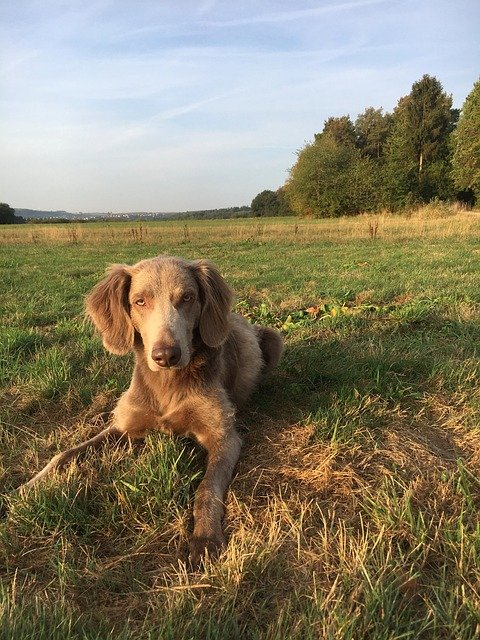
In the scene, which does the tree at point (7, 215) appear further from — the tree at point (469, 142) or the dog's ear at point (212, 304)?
the dog's ear at point (212, 304)

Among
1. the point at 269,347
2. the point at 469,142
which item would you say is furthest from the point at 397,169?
the point at 269,347

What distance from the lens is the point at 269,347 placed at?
4.19 metres

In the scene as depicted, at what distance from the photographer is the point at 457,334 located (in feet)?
16.4

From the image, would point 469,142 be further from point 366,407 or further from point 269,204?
point 269,204

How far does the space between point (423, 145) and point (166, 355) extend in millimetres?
55053

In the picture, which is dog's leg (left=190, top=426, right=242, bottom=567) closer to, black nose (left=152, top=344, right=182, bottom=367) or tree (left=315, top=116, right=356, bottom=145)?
black nose (left=152, top=344, right=182, bottom=367)

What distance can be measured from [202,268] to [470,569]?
7.80ft

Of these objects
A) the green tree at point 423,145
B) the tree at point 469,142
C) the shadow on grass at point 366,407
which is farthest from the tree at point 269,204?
the shadow on grass at point 366,407

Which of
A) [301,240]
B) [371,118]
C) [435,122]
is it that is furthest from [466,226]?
[371,118]

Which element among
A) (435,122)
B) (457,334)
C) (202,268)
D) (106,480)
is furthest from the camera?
(435,122)

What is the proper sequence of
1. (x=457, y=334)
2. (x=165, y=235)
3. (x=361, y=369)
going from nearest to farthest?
1. (x=361, y=369)
2. (x=457, y=334)
3. (x=165, y=235)

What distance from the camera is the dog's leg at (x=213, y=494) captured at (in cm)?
209

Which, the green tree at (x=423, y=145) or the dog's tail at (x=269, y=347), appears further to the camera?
the green tree at (x=423, y=145)

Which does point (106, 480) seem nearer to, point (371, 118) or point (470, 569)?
point (470, 569)
